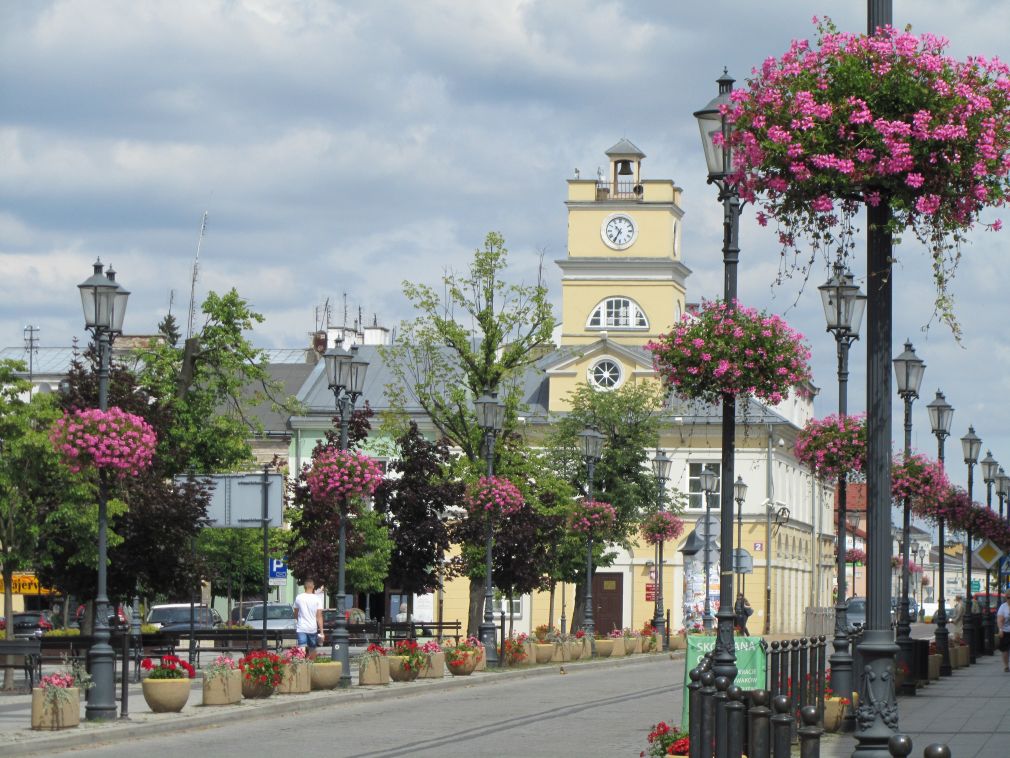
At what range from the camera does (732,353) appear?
18953mm

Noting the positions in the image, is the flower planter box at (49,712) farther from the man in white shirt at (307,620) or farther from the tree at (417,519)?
Result: the tree at (417,519)

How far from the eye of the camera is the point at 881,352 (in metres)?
10.7

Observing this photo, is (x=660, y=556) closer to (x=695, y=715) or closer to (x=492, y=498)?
(x=492, y=498)

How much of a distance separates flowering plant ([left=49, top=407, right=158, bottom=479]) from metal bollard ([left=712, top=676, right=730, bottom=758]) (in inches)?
454

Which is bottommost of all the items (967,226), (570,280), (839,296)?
(967,226)

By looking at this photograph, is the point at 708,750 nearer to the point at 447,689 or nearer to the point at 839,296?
the point at 839,296

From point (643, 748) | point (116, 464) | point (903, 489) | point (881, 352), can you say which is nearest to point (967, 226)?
point (881, 352)

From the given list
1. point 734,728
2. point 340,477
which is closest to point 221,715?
point 340,477

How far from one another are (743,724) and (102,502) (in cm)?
1194

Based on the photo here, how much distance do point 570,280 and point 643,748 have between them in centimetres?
6309

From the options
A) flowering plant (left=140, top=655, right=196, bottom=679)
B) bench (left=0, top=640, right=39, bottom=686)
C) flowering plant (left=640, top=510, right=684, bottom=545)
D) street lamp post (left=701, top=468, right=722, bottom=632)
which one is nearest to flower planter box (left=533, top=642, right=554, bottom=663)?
street lamp post (left=701, top=468, right=722, bottom=632)

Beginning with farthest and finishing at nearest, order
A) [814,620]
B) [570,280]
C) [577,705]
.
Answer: [570,280]
[814,620]
[577,705]

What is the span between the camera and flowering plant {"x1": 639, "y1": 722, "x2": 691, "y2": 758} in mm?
14859

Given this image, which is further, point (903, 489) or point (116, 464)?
point (903, 489)
